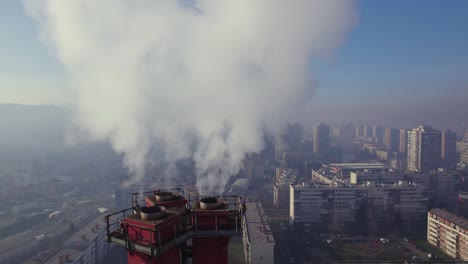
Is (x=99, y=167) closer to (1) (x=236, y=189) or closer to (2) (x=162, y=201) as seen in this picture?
(1) (x=236, y=189)

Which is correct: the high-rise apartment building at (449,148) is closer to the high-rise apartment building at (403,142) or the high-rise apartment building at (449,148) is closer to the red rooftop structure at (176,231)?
the high-rise apartment building at (403,142)

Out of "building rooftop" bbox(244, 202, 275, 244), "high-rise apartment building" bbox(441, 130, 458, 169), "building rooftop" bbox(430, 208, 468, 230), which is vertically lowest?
"building rooftop" bbox(430, 208, 468, 230)

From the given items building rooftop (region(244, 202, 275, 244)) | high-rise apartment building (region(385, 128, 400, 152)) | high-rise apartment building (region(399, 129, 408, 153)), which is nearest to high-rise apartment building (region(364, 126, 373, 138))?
high-rise apartment building (region(385, 128, 400, 152))

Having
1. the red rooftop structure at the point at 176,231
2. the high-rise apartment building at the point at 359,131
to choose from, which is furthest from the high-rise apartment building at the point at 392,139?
the red rooftop structure at the point at 176,231

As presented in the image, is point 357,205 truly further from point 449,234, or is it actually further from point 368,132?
point 368,132

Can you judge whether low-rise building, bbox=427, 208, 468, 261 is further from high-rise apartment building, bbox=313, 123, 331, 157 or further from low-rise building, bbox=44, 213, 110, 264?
high-rise apartment building, bbox=313, 123, 331, 157

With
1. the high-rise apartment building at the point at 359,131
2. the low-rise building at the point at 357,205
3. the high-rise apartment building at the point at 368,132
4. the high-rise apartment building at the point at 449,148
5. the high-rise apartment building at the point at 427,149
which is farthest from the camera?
the high-rise apartment building at the point at 359,131
